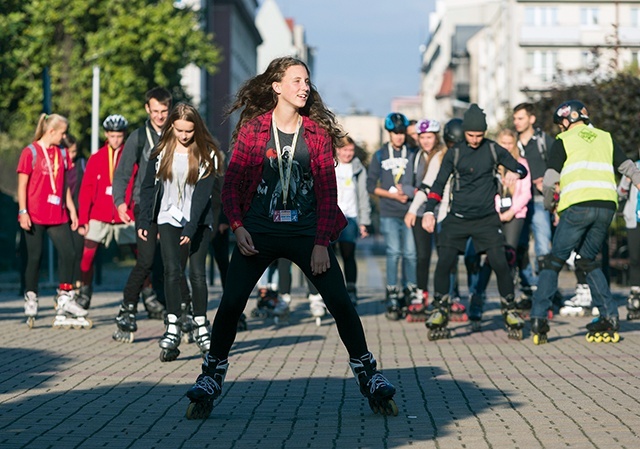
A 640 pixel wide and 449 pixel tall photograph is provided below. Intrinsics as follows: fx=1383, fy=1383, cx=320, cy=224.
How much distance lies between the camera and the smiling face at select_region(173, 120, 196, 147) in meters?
10.3

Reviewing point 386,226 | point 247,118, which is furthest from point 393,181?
point 247,118

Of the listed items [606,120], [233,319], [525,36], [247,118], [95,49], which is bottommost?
[233,319]

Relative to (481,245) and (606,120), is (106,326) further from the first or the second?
(606,120)

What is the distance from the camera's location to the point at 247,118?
7527mm

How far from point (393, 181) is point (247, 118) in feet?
23.2

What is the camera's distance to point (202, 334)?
10.4m

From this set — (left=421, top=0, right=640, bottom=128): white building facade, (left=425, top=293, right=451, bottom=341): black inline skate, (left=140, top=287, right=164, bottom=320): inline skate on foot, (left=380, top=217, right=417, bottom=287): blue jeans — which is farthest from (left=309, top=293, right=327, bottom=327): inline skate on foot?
(left=421, top=0, right=640, bottom=128): white building facade

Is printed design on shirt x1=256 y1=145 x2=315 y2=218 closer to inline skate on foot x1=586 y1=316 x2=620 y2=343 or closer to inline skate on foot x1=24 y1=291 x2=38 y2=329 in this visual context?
inline skate on foot x1=586 y1=316 x2=620 y2=343

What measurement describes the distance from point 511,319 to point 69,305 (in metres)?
4.11

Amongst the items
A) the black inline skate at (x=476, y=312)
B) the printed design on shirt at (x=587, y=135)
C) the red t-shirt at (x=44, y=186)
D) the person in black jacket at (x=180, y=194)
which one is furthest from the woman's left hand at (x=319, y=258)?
the red t-shirt at (x=44, y=186)

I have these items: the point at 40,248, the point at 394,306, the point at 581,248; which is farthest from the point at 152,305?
the point at 581,248

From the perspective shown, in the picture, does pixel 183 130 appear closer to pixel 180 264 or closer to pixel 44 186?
pixel 180 264

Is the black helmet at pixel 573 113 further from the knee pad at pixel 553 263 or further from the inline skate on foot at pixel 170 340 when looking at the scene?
the inline skate on foot at pixel 170 340

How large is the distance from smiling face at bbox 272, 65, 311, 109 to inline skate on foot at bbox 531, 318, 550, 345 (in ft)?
15.5
